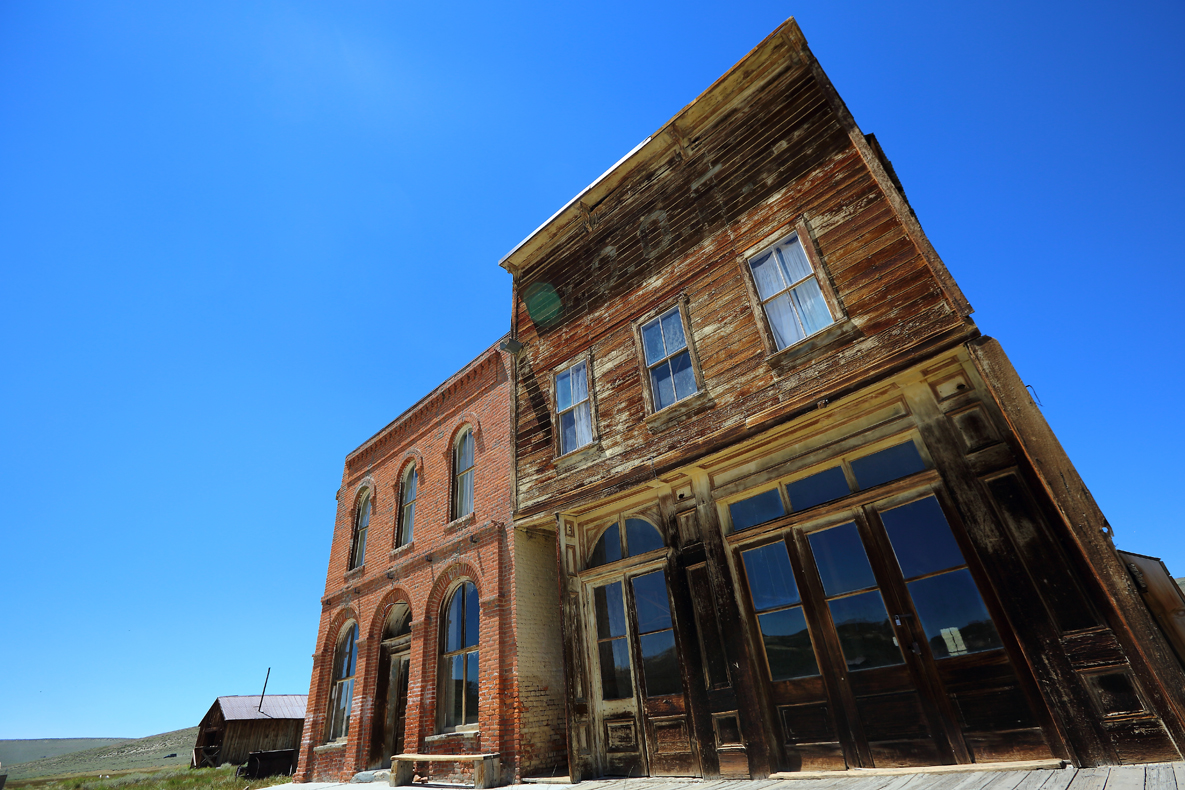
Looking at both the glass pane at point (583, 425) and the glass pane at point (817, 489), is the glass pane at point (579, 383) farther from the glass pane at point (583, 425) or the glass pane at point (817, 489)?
the glass pane at point (817, 489)

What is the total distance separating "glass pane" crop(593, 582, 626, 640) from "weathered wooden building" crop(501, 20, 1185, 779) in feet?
0.14

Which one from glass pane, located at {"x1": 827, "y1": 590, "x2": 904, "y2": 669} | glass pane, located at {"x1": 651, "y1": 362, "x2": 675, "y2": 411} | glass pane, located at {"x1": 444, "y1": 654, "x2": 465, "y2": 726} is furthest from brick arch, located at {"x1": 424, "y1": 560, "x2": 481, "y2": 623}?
glass pane, located at {"x1": 827, "y1": 590, "x2": 904, "y2": 669}

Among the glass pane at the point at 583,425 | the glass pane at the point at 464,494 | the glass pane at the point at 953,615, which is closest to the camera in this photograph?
the glass pane at the point at 953,615

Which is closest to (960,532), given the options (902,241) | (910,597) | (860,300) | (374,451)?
(910,597)

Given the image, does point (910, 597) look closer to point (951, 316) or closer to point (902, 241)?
point (951, 316)

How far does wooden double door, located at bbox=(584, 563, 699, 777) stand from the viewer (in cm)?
700

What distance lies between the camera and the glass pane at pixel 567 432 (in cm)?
948

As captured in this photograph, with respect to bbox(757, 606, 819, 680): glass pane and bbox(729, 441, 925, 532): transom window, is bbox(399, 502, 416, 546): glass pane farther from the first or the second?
bbox(757, 606, 819, 680): glass pane

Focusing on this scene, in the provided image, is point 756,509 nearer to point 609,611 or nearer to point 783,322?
point 783,322

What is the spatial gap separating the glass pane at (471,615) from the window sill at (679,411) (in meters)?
5.35

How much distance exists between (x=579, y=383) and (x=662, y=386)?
1884mm

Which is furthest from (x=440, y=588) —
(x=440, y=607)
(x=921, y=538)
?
(x=921, y=538)

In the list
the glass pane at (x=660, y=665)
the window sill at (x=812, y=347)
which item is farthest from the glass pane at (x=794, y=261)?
the glass pane at (x=660, y=665)

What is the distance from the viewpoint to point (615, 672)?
7938 mm
